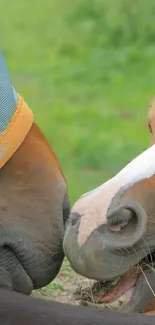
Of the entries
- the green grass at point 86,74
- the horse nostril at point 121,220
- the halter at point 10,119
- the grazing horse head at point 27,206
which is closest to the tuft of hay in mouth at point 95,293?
the grazing horse head at point 27,206

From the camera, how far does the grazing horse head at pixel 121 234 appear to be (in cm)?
373

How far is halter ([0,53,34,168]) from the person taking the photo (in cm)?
400

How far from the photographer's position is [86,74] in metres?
11.4

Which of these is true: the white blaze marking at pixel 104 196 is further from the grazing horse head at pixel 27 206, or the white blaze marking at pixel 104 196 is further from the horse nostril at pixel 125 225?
the grazing horse head at pixel 27 206

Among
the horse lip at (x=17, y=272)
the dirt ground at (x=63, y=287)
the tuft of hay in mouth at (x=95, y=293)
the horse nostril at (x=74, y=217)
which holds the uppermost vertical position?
the horse nostril at (x=74, y=217)

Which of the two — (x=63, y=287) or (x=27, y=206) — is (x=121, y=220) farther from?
(x=63, y=287)

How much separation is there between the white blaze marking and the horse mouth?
262mm

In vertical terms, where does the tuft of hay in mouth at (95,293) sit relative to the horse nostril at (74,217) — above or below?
below

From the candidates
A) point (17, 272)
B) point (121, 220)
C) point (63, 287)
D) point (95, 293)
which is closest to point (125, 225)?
point (121, 220)

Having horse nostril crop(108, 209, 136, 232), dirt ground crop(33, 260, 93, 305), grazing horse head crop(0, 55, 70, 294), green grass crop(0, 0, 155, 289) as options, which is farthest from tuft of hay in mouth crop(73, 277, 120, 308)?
green grass crop(0, 0, 155, 289)

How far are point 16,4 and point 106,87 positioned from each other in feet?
12.4

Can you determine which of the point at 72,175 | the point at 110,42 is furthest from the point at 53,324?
the point at 110,42

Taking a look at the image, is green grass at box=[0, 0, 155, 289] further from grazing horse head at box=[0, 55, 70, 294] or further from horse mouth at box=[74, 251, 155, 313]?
horse mouth at box=[74, 251, 155, 313]

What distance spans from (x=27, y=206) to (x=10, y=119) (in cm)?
33
